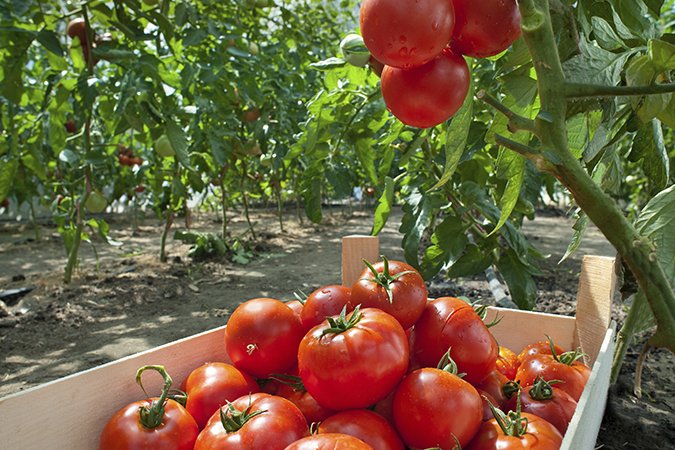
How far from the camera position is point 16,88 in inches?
89.6

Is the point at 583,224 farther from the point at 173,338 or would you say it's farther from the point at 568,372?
the point at 173,338

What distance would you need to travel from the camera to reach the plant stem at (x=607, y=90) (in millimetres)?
544

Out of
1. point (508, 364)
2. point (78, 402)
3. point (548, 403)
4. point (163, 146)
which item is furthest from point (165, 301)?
point (548, 403)

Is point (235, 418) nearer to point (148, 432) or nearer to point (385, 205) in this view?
point (148, 432)

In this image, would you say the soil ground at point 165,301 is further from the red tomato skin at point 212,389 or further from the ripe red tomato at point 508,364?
the red tomato skin at point 212,389

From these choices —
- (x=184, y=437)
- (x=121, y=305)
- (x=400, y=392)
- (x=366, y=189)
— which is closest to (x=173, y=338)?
(x=121, y=305)

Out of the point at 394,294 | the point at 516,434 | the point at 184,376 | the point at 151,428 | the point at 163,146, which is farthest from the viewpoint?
the point at 163,146

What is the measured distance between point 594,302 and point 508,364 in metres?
0.28

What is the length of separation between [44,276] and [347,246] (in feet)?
12.1

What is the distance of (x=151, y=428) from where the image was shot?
915mm

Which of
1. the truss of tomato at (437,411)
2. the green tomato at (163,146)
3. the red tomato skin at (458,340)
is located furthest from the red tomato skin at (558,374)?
the green tomato at (163,146)

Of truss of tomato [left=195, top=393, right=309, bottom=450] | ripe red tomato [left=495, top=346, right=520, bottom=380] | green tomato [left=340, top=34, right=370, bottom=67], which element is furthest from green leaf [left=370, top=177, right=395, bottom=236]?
truss of tomato [left=195, top=393, right=309, bottom=450]

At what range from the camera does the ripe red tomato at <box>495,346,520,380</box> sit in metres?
1.20

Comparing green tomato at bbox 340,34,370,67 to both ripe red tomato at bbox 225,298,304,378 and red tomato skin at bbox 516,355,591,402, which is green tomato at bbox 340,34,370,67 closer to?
ripe red tomato at bbox 225,298,304,378
